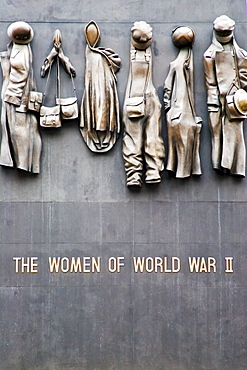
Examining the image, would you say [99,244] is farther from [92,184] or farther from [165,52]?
[165,52]

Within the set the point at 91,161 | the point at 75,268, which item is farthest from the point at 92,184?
the point at 75,268

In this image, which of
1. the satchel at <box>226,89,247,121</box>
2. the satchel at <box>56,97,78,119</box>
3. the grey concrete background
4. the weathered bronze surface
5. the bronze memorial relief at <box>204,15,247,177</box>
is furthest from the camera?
the weathered bronze surface

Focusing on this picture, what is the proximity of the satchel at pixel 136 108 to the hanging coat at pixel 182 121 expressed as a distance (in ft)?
1.76

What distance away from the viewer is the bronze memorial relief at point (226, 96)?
16.0 meters

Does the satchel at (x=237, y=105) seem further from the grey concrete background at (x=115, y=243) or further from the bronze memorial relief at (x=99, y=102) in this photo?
the bronze memorial relief at (x=99, y=102)

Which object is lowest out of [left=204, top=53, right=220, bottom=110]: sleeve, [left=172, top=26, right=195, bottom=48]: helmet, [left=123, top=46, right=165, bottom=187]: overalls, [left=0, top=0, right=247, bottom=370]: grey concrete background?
[left=0, top=0, right=247, bottom=370]: grey concrete background

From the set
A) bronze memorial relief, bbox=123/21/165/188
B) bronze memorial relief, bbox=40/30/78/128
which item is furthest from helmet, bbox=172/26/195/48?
bronze memorial relief, bbox=40/30/78/128

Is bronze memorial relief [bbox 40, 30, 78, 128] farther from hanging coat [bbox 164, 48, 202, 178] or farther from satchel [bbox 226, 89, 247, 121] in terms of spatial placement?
satchel [bbox 226, 89, 247, 121]

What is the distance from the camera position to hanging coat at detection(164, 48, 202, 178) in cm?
1596

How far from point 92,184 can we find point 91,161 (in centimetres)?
49

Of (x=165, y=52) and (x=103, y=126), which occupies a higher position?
(x=165, y=52)

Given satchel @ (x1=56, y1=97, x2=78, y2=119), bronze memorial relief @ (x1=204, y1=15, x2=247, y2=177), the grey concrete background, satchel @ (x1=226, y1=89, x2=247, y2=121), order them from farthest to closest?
satchel @ (x1=56, y1=97, x2=78, y2=119), bronze memorial relief @ (x1=204, y1=15, x2=247, y2=177), satchel @ (x1=226, y1=89, x2=247, y2=121), the grey concrete background

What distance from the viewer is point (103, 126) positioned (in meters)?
16.1

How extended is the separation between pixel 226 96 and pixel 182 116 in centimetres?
102
